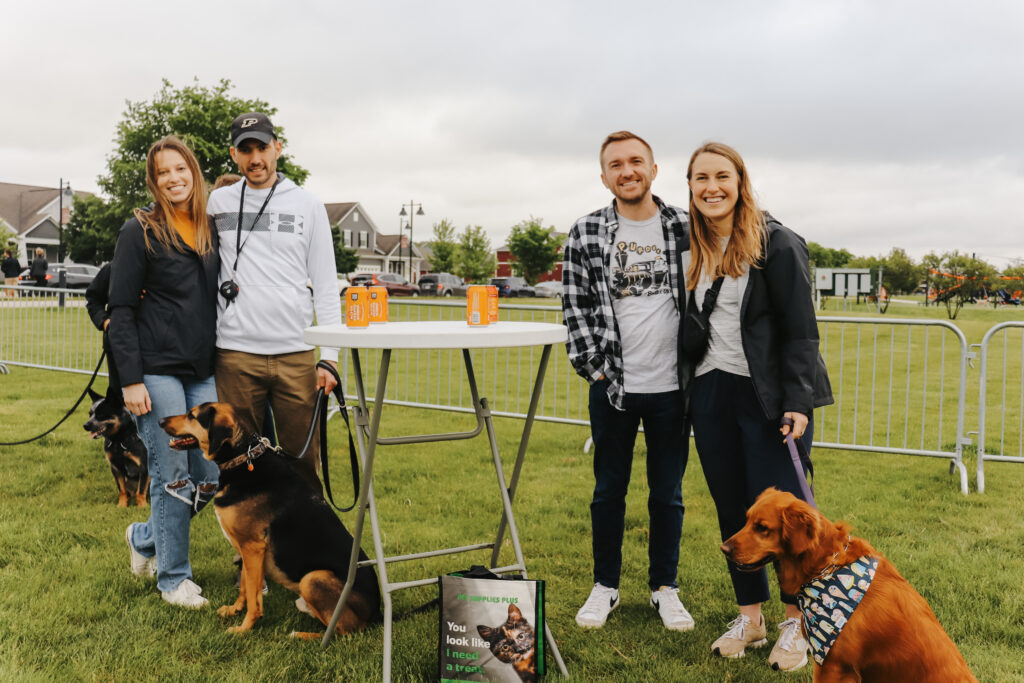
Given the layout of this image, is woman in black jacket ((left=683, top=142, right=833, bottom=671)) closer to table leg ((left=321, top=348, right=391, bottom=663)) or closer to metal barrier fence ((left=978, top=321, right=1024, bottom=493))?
table leg ((left=321, top=348, right=391, bottom=663))

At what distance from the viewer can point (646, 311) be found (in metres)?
3.21

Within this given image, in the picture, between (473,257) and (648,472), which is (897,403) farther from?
(473,257)

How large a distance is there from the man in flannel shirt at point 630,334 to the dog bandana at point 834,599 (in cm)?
99

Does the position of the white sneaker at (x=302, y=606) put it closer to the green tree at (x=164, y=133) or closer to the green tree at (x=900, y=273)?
the green tree at (x=164, y=133)

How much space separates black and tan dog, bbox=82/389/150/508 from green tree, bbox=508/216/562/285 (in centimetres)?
5758

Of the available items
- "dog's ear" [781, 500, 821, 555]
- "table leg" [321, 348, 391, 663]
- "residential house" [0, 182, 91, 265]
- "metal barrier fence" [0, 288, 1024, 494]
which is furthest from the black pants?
"residential house" [0, 182, 91, 265]

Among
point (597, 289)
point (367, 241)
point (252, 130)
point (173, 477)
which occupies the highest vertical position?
point (367, 241)

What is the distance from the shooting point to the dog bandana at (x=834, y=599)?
2.35 metres

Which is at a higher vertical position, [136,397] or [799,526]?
[136,397]

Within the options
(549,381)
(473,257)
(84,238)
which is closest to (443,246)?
(473,257)

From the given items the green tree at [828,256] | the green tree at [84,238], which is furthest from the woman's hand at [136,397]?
the green tree at [828,256]

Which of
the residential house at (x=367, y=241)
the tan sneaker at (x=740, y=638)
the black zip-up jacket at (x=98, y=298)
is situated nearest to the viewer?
the tan sneaker at (x=740, y=638)

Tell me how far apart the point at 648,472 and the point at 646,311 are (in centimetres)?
80

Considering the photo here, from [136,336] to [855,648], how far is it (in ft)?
10.2
